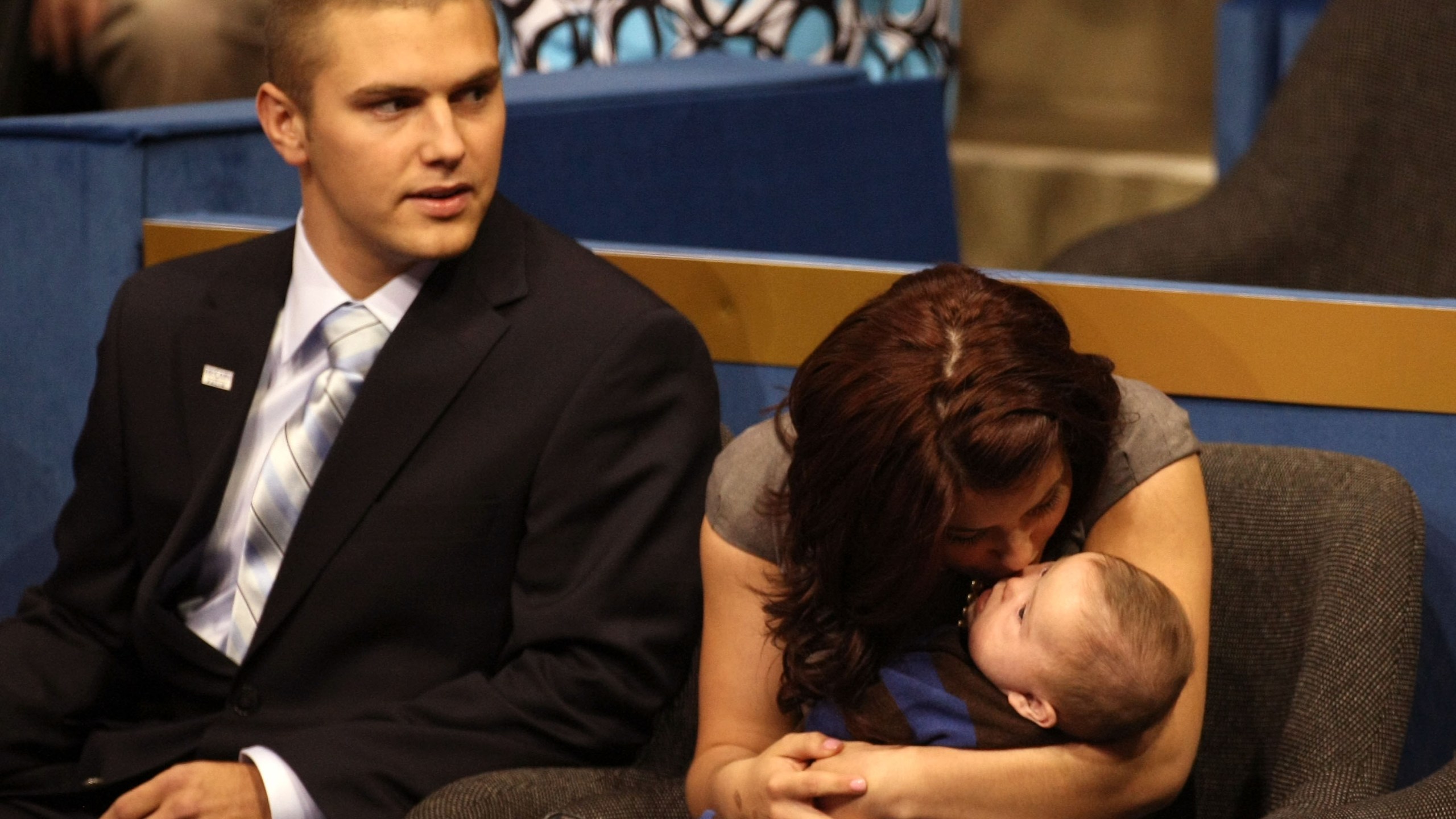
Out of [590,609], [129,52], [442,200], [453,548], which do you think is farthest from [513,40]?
[590,609]

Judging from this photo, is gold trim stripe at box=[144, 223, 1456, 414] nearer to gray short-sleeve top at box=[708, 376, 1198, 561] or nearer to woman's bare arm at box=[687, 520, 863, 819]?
gray short-sleeve top at box=[708, 376, 1198, 561]

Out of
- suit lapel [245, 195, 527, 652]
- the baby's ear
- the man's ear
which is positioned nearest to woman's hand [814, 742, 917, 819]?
the baby's ear

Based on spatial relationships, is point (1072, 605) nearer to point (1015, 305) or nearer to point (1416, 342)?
point (1015, 305)

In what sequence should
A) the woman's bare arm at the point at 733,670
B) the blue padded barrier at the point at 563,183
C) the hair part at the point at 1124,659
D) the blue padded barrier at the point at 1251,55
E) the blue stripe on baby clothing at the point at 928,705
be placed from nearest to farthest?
the hair part at the point at 1124,659
the blue stripe on baby clothing at the point at 928,705
the woman's bare arm at the point at 733,670
the blue padded barrier at the point at 563,183
the blue padded barrier at the point at 1251,55

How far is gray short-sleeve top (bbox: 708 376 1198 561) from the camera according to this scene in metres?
1.70

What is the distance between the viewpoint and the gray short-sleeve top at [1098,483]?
170cm

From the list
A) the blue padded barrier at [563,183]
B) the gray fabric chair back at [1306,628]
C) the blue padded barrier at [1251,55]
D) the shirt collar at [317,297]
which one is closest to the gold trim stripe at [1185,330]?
the gray fabric chair back at [1306,628]

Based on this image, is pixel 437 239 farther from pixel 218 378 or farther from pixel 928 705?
pixel 928 705

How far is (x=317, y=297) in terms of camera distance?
1.98 metres

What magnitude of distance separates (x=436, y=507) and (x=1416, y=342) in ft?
3.67

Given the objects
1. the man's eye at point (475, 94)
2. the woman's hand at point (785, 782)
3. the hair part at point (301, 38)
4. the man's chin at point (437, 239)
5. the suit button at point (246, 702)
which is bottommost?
the suit button at point (246, 702)

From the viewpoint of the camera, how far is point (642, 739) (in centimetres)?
190

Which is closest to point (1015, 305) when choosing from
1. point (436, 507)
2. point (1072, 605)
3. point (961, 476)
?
point (961, 476)

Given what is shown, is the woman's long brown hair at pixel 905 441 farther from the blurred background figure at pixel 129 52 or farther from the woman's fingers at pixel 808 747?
the blurred background figure at pixel 129 52
